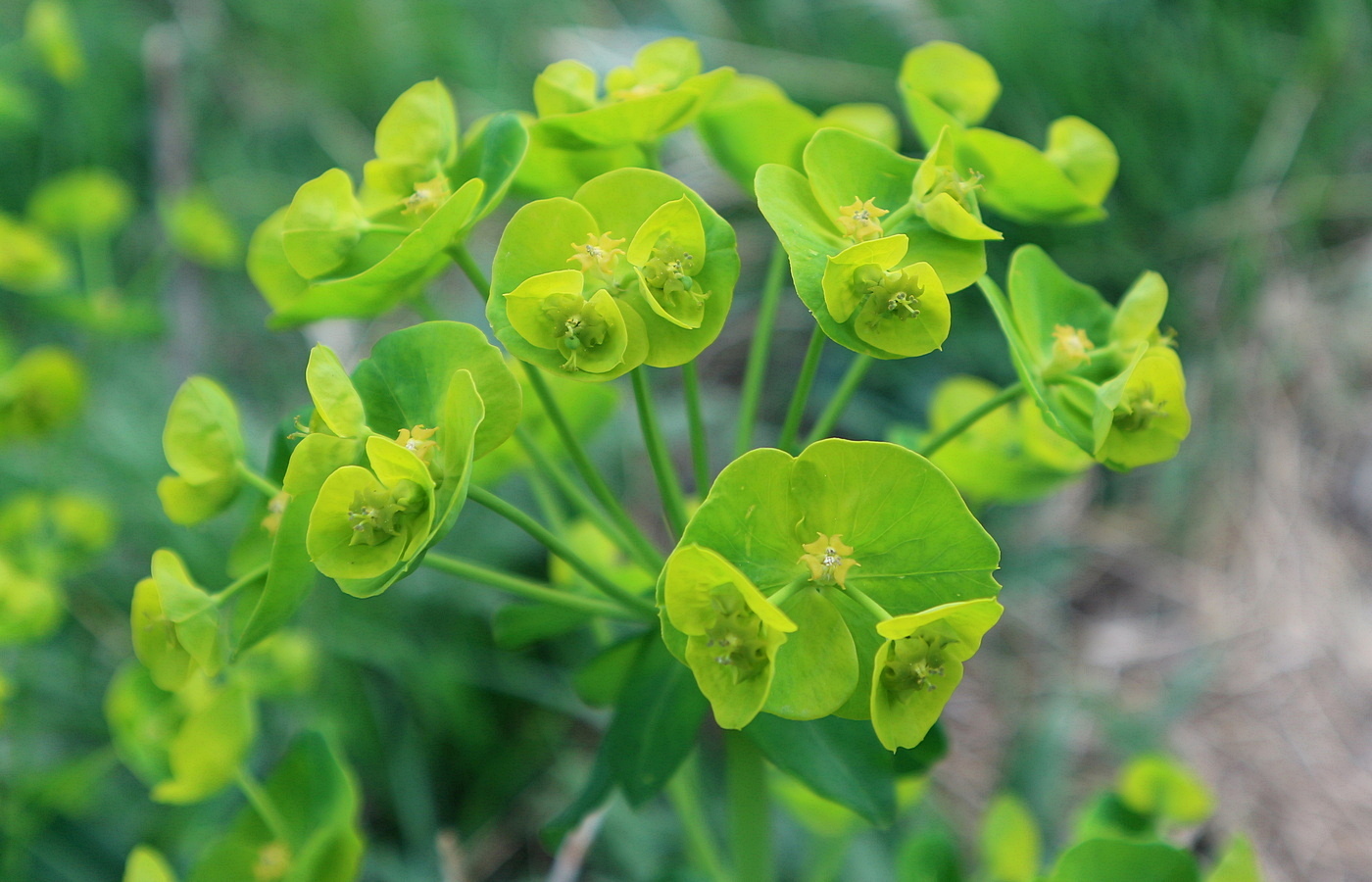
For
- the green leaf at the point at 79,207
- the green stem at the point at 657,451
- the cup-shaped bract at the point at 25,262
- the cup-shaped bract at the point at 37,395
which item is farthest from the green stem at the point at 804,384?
the green leaf at the point at 79,207

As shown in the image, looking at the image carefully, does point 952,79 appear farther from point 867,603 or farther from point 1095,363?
point 867,603

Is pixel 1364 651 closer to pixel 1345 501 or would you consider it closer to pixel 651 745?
pixel 1345 501

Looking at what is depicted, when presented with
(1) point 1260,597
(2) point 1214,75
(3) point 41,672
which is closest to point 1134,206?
(2) point 1214,75

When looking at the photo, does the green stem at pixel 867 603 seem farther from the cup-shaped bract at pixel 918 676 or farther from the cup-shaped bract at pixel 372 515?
the cup-shaped bract at pixel 372 515

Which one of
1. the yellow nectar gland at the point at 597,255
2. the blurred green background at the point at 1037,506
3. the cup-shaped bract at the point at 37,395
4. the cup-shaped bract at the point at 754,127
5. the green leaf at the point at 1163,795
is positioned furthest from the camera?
the blurred green background at the point at 1037,506

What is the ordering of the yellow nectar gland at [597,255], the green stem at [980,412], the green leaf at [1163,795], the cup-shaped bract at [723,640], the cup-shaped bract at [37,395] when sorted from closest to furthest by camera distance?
the cup-shaped bract at [723,640], the yellow nectar gland at [597,255], the green stem at [980,412], the green leaf at [1163,795], the cup-shaped bract at [37,395]

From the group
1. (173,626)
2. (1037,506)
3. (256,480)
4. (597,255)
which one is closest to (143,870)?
(173,626)
